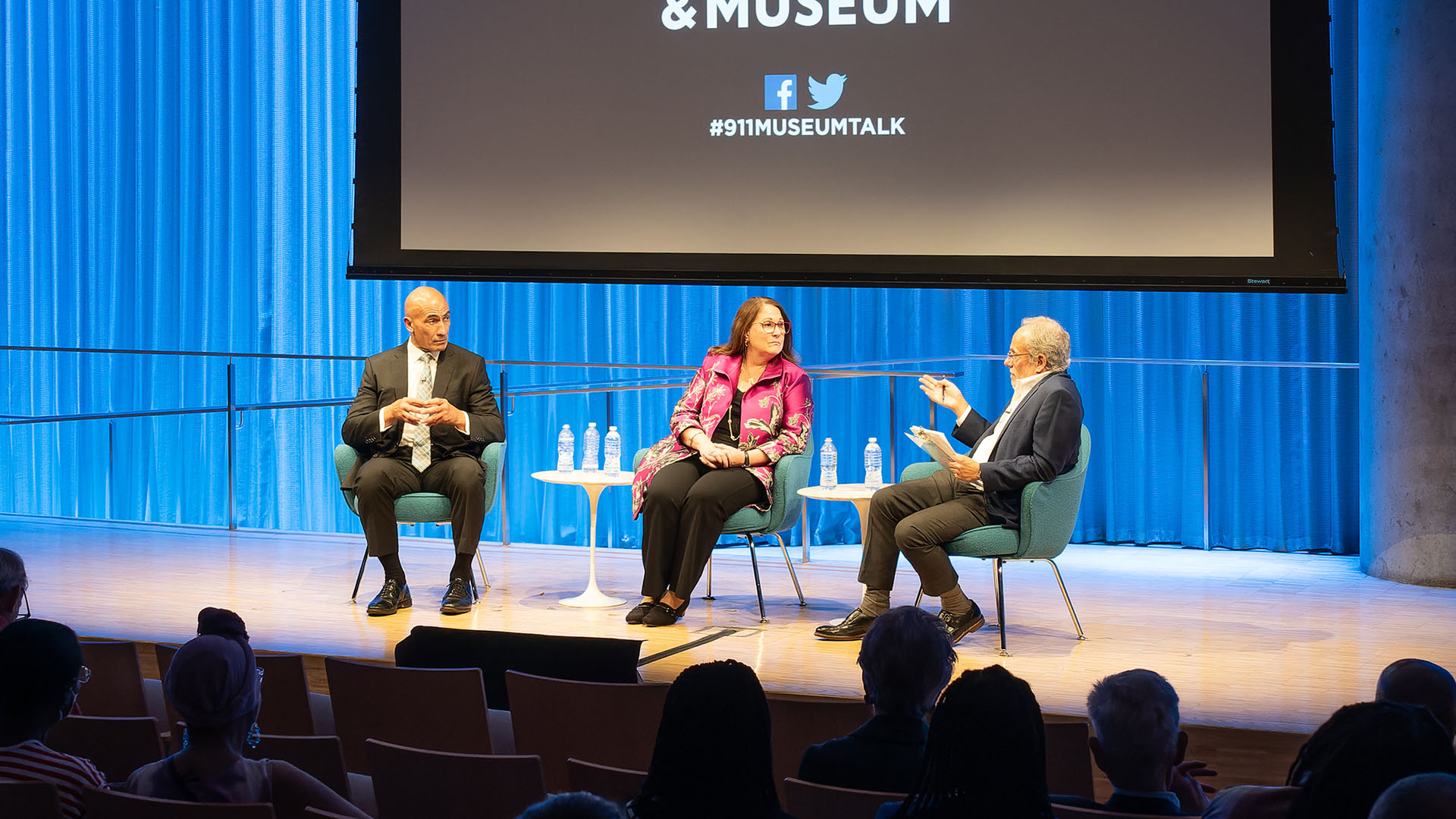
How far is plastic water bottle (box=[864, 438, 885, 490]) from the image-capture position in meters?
4.87

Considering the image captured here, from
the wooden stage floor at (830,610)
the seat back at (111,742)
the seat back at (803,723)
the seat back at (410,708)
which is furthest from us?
the wooden stage floor at (830,610)

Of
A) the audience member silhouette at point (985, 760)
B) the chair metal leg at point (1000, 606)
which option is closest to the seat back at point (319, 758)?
the audience member silhouette at point (985, 760)

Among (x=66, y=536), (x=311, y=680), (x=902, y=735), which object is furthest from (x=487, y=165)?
(x=902, y=735)

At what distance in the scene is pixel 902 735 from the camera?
2059mm

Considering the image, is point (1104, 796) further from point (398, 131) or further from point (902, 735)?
point (398, 131)

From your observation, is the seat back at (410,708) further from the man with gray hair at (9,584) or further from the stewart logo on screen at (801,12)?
the stewart logo on screen at (801,12)

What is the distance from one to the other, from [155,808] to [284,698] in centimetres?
103

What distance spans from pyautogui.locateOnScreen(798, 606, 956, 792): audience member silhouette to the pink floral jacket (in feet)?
7.72

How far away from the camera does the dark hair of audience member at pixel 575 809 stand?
1205mm

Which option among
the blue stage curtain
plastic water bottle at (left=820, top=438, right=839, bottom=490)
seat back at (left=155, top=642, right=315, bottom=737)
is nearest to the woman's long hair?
plastic water bottle at (left=820, top=438, right=839, bottom=490)

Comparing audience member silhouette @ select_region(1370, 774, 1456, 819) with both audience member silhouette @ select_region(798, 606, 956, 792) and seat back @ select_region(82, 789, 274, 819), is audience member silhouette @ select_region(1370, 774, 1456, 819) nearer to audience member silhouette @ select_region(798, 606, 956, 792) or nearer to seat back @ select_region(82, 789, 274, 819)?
audience member silhouette @ select_region(798, 606, 956, 792)

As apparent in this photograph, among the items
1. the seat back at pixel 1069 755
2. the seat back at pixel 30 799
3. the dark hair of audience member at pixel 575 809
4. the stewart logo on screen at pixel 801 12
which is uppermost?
the stewart logo on screen at pixel 801 12

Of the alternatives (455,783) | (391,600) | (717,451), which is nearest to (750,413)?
(717,451)

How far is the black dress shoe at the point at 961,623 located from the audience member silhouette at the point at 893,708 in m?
1.95
